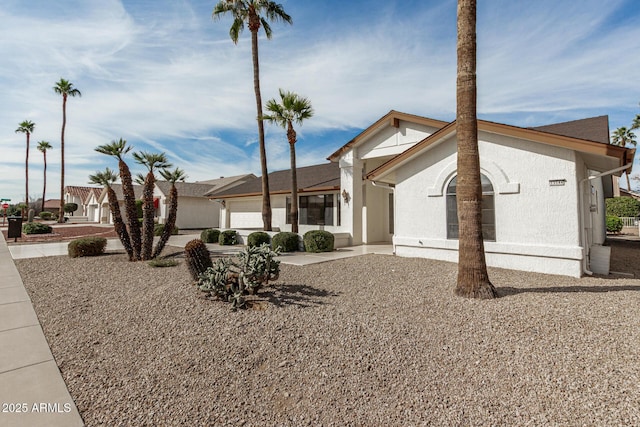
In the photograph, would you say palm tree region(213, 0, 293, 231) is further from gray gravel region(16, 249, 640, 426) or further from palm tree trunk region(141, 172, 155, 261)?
gray gravel region(16, 249, 640, 426)

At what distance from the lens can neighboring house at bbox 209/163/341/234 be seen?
54.1ft

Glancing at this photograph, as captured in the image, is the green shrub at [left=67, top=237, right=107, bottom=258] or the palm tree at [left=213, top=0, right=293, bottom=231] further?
the palm tree at [left=213, top=0, right=293, bottom=231]

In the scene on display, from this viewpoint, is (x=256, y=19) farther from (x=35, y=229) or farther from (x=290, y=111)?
(x=35, y=229)

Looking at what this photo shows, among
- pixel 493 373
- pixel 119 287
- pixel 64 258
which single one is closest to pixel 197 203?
pixel 64 258

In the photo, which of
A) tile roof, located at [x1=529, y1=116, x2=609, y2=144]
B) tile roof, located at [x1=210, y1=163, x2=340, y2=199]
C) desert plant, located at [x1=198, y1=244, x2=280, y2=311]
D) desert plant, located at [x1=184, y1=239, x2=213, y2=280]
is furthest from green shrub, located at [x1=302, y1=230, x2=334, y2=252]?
tile roof, located at [x1=529, y1=116, x2=609, y2=144]

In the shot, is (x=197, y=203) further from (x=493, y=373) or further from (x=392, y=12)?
(x=493, y=373)

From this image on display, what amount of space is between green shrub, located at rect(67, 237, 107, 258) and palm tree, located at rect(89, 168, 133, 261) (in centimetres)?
150

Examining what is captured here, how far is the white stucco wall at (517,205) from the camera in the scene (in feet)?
26.8

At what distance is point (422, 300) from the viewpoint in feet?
19.1

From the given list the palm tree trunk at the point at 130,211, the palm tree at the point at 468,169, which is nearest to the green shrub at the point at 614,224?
the palm tree at the point at 468,169

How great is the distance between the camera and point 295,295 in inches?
242

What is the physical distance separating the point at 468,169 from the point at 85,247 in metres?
13.3

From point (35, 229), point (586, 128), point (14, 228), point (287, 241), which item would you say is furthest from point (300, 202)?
Answer: point (35, 229)

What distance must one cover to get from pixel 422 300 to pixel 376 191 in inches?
413
